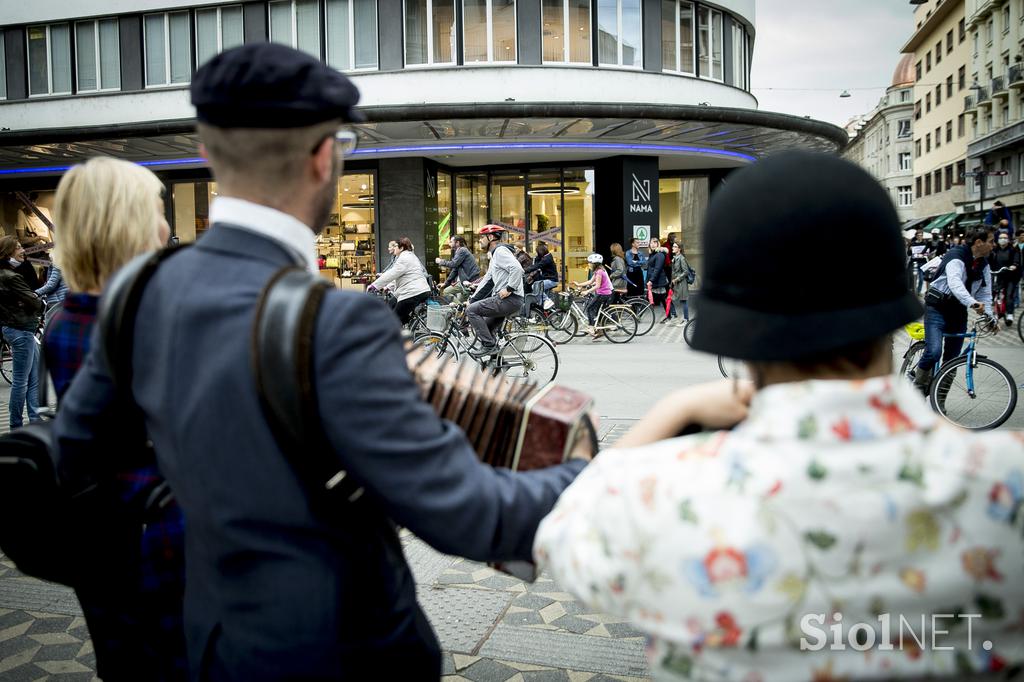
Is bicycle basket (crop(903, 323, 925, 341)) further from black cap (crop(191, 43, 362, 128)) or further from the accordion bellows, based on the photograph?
black cap (crop(191, 43, 362, 128))

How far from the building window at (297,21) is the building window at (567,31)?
6527 mm

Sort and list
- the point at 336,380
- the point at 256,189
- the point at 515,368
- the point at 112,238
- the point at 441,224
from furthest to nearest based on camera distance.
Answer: the point at 441,224 < the point at 515,368 < the point at 112,238 < the point at 256,189 < the point at 336,380

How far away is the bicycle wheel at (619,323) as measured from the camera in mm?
16172

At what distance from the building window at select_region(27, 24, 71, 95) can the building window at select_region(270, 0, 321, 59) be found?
22.0 feet

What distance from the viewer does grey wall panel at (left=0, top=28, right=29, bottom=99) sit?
25422 millimetres

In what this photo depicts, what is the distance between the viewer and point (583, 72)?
23.6 meters

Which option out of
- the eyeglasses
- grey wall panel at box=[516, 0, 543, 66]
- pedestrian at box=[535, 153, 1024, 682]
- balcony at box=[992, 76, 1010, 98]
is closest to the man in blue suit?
the eyeglasses

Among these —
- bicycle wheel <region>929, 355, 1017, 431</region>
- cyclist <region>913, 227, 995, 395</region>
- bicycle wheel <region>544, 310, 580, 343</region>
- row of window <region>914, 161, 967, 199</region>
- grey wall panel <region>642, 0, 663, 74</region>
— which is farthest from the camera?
row of window <region>914, 161, 967, 199</region>

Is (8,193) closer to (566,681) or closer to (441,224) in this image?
(441,224)

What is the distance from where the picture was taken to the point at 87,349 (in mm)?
2301

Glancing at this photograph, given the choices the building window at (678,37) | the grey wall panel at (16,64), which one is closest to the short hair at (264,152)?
the building window at (678,37)

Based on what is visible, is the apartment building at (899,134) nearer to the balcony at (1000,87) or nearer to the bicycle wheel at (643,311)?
the balcony at (1000,87)

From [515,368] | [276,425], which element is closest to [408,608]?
[276,425]

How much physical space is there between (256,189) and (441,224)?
25.1 metres
